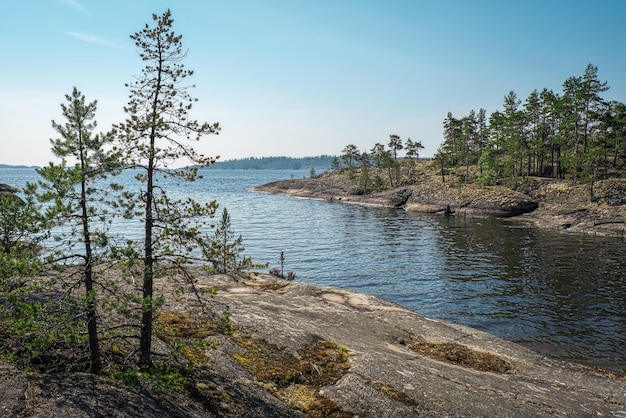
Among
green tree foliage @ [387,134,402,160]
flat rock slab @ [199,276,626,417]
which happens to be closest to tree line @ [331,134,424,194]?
green tree foliage @ [387,134,402,160]

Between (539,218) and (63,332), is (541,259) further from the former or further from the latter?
(63,332)

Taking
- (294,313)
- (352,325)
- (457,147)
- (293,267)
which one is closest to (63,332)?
(294,313)

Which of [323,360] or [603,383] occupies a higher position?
[323,360]

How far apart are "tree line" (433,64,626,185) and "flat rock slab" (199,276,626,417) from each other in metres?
62.0

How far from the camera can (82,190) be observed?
8617 mm

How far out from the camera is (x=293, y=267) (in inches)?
1551

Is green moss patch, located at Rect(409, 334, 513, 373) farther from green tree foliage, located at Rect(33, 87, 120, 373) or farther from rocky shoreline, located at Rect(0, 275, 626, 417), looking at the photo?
green tree foliage, located at Rect(33, 87, 120, 373)

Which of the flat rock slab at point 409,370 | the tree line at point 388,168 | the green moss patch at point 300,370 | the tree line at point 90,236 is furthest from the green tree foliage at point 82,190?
the tree line at point 388,168

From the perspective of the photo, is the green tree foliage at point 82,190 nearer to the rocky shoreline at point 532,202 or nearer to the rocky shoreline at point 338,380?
the rocky shoreline at point 338,380

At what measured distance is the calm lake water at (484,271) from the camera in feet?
77.2

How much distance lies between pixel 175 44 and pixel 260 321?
10.3 metres

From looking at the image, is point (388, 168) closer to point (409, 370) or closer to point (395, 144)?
point (395, 144)

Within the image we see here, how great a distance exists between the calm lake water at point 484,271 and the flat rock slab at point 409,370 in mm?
5747

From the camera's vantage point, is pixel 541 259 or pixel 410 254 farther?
pixel 410 254
